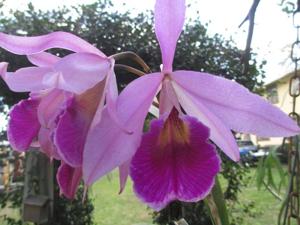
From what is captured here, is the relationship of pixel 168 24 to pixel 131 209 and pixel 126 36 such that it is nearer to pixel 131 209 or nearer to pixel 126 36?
pixel 126 36

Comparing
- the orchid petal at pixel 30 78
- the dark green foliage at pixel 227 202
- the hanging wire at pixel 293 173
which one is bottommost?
the dark green foliage at pixel 227 202

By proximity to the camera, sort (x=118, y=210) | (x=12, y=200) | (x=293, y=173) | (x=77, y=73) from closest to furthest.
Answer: (x=77, y=73) → (x=293, y=173) → (x=12, y=200) → (x=118, y=210)

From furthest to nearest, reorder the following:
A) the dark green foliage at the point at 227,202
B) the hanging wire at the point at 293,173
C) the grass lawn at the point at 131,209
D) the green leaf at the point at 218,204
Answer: the grass lawn at the point at 131,209
the dark green foliage at the point at 227,202
the hanging wire at the point at 293,173
the green leaf at the point at 218,204

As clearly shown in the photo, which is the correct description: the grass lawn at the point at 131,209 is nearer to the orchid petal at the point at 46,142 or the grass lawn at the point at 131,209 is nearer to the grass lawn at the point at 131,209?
the grass lawn at the point at 131,209

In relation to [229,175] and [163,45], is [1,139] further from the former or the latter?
[163,45]

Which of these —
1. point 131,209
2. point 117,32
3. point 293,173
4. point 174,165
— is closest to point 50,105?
point 174,165

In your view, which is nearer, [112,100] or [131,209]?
[112,100]

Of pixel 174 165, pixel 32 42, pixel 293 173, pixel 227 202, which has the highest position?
pixel 32 42

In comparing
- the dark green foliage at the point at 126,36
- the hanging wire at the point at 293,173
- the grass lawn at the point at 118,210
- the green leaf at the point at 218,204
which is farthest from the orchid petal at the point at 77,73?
the grass lawn at the point at 118,210
